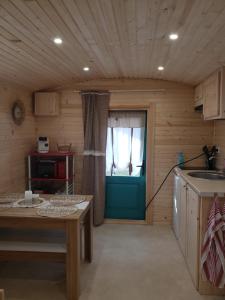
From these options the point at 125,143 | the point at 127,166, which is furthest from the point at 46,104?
the point at 127,166

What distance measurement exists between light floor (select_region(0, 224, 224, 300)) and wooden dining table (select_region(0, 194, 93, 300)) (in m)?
0.29

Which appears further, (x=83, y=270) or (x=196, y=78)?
(x=196, y=78)

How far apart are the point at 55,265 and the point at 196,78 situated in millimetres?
2959

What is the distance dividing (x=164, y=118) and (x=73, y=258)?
2.61 m

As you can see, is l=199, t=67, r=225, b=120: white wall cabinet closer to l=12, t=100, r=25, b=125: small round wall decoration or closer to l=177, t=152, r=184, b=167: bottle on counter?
l=177, t=152, r=184, b=167: bottle on counter

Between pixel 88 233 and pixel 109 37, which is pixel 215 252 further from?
pixel 109 37

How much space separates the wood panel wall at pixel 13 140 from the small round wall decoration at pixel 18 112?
53mm

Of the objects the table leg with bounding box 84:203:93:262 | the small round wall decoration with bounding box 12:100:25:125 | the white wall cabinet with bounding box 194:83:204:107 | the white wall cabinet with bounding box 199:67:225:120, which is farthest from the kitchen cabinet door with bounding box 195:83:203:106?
the small round wall decoration with bounding box 12:100:25:125

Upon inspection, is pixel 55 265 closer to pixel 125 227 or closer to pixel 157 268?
pixel 157 268

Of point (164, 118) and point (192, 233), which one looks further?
point (164, 118)

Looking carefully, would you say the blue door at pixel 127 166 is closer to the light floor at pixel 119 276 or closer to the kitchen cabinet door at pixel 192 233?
the light floor at pixel 119 276

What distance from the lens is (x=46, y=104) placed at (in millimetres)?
4191

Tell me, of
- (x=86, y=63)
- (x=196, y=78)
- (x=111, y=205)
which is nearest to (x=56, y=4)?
(x=86, y=63)

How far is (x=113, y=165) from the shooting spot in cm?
452
